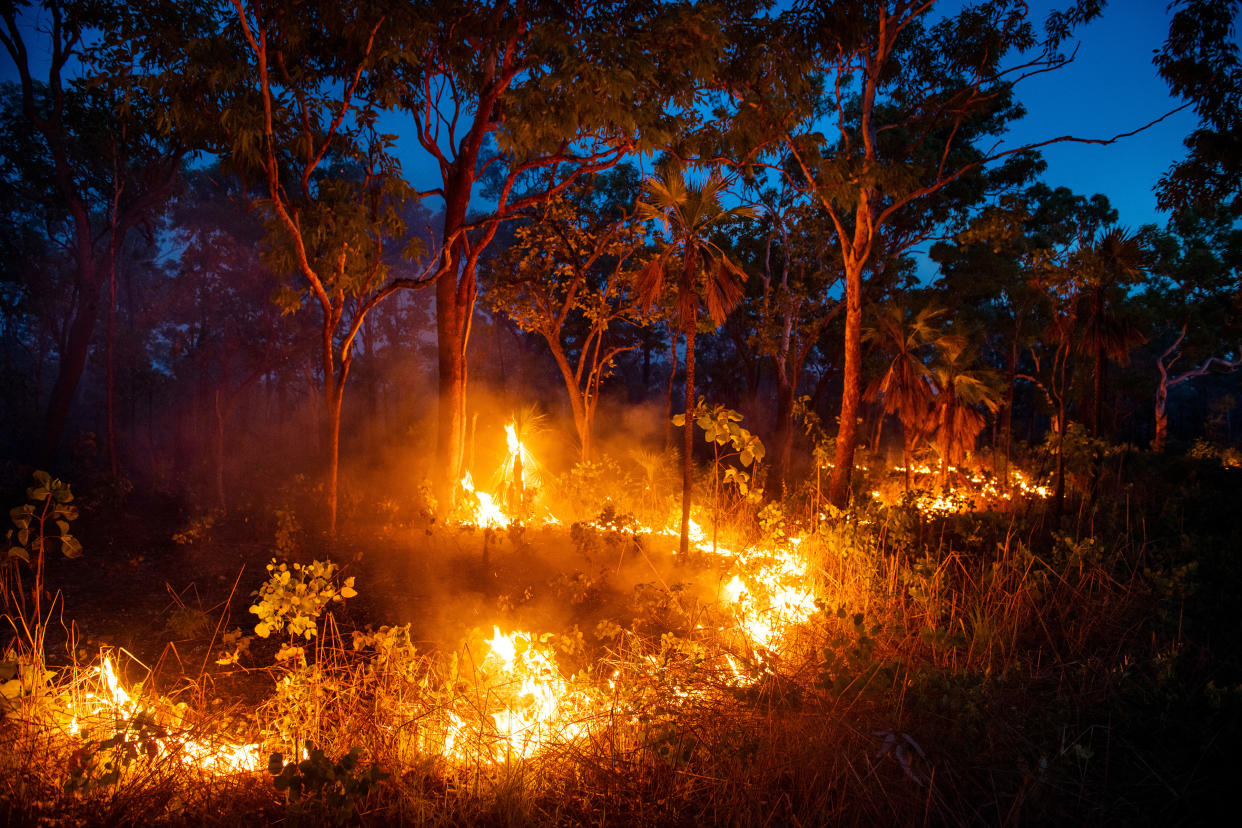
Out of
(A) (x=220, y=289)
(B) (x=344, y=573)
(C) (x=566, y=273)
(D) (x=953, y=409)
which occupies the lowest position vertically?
(B) (x=344, y=573)

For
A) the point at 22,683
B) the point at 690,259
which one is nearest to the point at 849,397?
the point at 690,259

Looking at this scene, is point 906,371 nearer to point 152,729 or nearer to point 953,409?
point 953,409

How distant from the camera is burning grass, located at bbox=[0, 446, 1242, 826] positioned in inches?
120

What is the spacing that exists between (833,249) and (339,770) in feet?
68.0

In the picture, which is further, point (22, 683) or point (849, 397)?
point (849, 397)

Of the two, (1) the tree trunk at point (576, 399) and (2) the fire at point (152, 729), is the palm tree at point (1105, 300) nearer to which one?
(1) the tree trunk at point (576, 399)

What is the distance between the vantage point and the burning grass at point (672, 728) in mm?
3049

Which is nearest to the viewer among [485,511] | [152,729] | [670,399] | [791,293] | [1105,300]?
[152,729]

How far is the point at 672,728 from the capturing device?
3.74 metres

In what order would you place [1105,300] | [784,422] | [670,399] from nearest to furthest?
[1105,300]
[784,422]
[670,399]

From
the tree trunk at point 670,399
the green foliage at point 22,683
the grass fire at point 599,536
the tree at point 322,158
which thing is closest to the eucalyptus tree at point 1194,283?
the grass fire at point 599,536

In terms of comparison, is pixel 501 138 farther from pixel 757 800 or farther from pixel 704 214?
pixel 757 800

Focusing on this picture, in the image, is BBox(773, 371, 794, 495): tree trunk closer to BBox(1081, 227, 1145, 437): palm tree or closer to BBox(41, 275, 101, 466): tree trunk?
BBox(1081, 227, 1145, 437): palm tree

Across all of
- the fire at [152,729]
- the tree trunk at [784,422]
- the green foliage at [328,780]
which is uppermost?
the tree trunk at [784,422]
